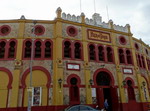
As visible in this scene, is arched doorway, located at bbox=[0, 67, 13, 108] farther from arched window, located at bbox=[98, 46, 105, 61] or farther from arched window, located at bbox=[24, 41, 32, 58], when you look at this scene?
arched window, located at bbox=[98, 46, 105, 61]

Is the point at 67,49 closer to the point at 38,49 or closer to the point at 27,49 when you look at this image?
the point at 38,49

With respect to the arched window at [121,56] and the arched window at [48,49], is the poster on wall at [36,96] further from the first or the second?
the arched window at [121,56]

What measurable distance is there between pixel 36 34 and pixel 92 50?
764cm

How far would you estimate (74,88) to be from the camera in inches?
638

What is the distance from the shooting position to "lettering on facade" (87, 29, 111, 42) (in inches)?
750

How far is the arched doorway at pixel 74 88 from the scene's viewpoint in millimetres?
15758

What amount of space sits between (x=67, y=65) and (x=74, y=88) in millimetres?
2774

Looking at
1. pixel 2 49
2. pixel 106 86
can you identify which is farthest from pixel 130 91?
pixel 2 49

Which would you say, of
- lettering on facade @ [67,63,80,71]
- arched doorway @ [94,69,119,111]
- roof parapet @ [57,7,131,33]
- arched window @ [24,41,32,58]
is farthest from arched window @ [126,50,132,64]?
arched window @ [24,41,32,58]

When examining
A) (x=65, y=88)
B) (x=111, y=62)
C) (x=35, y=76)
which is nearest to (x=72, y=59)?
(x=65, y=88)

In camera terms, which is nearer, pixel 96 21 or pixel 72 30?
pixel 72 30

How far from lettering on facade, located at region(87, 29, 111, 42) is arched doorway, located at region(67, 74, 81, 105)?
6045 millimetres

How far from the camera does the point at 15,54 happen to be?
53.1 feet

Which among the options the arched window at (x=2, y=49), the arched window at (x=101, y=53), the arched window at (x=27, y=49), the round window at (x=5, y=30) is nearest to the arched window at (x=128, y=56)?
the arched window at (x=101, y=53)
